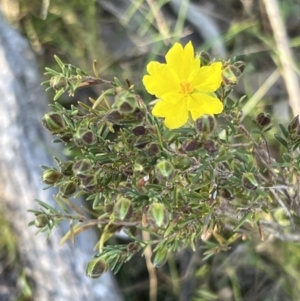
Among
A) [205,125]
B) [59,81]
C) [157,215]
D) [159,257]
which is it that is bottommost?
[159,257]

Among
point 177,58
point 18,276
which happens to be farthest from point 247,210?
point 18,276

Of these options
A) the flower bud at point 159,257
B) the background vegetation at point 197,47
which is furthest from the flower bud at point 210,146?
the background vegetation at point 197,47

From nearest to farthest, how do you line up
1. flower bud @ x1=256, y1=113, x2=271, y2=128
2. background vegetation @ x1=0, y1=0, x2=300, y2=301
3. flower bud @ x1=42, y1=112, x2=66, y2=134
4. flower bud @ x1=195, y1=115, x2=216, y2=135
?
flower bud @ x1=195, y1=115, x2=216, y2=135, flower bud @ x1=42, y1=112, x2=66, y2=134, flower bud @ x1=256, y1=113, x2=271, y2=128, background vegetation @ x1=0, y1=0, x2=300, y2=301

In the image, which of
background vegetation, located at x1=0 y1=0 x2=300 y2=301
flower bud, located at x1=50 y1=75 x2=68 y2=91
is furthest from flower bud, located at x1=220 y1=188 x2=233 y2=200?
background vegetation, located at x1=0 y1=0 x2=300 y2=301

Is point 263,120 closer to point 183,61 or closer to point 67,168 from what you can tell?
point 183,61

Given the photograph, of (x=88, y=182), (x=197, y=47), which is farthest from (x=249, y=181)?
(x=197, y=47)

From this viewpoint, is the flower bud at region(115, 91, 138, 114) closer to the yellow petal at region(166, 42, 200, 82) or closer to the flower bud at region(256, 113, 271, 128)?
the yellow petal at region(166, 42, 200, 82)
